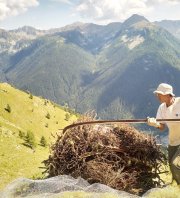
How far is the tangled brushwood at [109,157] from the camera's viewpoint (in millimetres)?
11547

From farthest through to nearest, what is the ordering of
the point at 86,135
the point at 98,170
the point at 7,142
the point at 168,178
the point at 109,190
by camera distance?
1. the point at 7,142
2. the point at 168,178
3. the point at 86,135
4. the point at 98,170
5. the point at 109,190

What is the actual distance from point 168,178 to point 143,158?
8.73 ft

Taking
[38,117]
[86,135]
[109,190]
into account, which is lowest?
[109,190]

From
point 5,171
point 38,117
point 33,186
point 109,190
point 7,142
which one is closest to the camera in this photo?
point 109,190

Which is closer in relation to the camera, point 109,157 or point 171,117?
point 171,117

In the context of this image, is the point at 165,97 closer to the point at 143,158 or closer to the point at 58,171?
the point at 143,158

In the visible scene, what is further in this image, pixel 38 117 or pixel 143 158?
pixel 38 117

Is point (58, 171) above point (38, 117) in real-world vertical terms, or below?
below

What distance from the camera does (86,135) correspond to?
40.5 feet

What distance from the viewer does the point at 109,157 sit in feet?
39.4

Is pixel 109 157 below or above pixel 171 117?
below

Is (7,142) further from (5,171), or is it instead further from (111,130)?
(111,130)

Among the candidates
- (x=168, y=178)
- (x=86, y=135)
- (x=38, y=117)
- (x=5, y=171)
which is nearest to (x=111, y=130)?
(x=86, y=135)

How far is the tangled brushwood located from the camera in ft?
37.9
